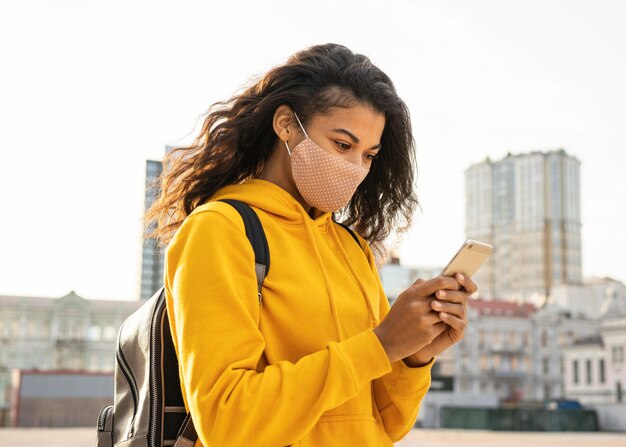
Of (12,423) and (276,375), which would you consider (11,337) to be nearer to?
(12,423)

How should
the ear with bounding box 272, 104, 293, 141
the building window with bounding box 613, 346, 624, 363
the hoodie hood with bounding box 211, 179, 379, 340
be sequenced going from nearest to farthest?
1. the hoodie hood with bounding box 211, 179, 379, 340
2. the ear with bounding box 272, 104, 293, 141
3. the building window with bounding box 613, 346, 624, 363

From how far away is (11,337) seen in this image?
40.4m

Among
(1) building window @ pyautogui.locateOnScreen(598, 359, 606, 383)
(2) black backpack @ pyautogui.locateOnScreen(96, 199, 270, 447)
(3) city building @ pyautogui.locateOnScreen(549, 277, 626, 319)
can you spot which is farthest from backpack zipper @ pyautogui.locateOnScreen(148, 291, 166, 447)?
(3) city building @ pyautogui.locateOnScreen(549, 277, 626, 319)

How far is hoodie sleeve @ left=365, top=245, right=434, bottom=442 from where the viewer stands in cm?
169

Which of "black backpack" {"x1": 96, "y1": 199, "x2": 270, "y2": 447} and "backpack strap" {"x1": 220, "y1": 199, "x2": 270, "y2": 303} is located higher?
"backpack strap" {"x1": 220, "y1": 199, "x2": 270, "y2": 303}

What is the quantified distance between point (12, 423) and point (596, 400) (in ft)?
102

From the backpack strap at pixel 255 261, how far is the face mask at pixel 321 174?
0.19 meters

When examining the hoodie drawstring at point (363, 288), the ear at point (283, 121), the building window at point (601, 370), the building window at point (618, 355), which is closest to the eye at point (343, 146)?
the ear at point (283, 121)

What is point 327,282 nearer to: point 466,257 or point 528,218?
point 466,257

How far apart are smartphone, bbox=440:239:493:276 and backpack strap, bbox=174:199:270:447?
0.30m

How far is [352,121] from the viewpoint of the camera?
165 centimetres

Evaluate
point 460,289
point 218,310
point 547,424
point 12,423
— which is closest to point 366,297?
point 460,289

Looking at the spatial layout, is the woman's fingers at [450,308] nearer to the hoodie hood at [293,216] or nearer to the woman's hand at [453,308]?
the woman's hand at [453,308]

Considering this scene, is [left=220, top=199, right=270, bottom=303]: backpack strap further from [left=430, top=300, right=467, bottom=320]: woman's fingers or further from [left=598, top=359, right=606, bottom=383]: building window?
[left=598, top=359, right=606, bottom=383]: building window
